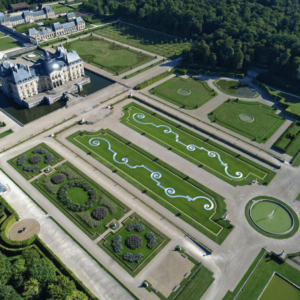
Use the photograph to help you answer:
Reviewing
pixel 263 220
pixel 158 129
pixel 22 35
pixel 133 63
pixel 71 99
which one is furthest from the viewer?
pixel 22 35

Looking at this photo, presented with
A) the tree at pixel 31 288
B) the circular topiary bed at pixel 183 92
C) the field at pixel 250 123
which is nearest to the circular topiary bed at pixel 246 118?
the field at pixel 250 123

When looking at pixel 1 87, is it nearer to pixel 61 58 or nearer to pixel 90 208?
pixel 61 58

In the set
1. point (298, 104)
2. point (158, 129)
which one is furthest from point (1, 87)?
point (298, 104)

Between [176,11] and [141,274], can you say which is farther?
[176,11]

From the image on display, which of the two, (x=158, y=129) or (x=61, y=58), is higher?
(x=61, y=58)

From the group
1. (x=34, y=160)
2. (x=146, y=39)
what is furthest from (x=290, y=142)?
(x=146, y=39)

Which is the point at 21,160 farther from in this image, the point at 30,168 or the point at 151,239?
the point at 151,239

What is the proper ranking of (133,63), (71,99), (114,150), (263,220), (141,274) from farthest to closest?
(133,63)
(71,99)
(114,150)
(263,220)
(141,274)
